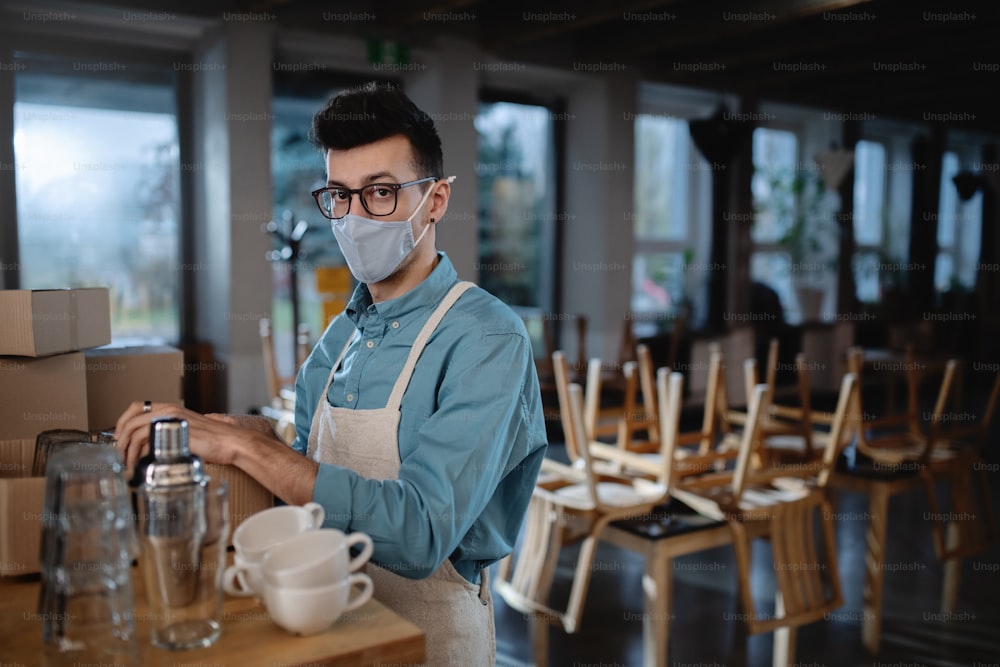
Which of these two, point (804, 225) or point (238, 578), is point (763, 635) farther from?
point (804, 225)

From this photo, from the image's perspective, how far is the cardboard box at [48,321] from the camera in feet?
4.72

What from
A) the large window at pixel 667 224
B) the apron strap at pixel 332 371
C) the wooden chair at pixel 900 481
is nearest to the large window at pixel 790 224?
the large window at pixel 667 224

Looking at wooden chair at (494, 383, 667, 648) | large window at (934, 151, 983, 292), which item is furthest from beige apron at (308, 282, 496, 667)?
large window at (934, 151, 983, 292)

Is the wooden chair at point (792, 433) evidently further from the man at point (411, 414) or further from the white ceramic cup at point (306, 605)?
the white ceramic cup at point (306, 605)

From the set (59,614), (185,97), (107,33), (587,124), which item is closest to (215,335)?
(185,97)

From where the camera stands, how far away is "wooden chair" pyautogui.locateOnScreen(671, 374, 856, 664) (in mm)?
2742

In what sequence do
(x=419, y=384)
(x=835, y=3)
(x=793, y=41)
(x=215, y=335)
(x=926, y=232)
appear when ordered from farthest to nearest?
1. (x=926, y=232)
2. (x=793, y=41)
3. (x=215, y=335)
4. (x=835, y=3)
5. (x=419, y=384)

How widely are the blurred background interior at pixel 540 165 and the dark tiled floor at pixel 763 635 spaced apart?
0.16 metres

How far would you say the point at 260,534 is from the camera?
3.54 feet

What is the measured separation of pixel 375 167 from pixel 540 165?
554 centimetres

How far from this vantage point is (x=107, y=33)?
4898 mm

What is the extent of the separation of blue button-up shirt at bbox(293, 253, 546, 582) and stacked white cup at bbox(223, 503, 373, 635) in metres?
0.10

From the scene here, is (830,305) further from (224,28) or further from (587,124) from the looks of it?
(224,28)

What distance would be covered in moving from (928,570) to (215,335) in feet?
13.0
